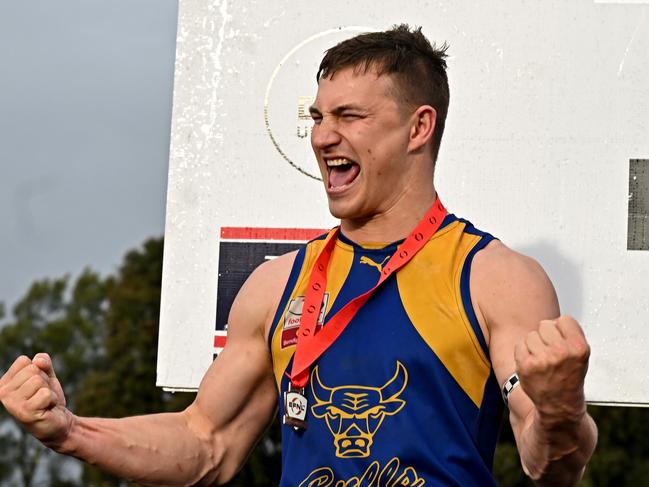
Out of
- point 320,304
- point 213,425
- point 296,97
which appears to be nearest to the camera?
point 320,304

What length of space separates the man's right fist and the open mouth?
95cm

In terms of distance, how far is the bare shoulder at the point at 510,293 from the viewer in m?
4.04

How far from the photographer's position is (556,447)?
363cm

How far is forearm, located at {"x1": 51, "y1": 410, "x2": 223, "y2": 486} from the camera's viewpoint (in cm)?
417

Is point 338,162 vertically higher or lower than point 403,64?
lower

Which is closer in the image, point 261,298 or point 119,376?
point 261,298

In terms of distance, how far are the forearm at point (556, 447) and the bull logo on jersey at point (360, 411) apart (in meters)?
0.40

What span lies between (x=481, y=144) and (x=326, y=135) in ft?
4.17

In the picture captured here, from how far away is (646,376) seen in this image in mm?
5312

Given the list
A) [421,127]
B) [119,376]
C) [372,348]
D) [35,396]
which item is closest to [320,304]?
[372,348]

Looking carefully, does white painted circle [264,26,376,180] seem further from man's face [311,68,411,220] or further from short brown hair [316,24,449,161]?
man's face [311,68,411,220]

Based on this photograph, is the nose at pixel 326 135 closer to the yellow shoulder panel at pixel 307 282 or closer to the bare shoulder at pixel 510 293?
the yellow shoulder panel at pixel 307 282

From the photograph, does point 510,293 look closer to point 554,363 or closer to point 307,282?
point 307,282

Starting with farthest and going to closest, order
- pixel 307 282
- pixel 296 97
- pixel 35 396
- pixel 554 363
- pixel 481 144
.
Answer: pixel 296 97
pixel 481 144
pixel 307 282
pixel 35 396
pixel 554 363
